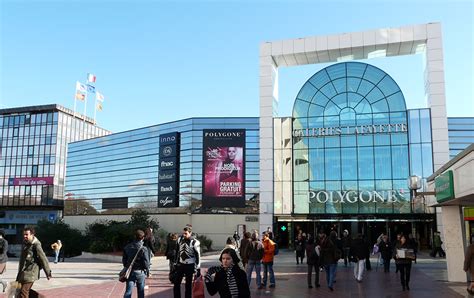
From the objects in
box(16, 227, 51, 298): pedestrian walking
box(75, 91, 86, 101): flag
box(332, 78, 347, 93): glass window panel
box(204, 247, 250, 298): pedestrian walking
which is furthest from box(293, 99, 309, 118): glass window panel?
box(75, 91, 86, 101): flag

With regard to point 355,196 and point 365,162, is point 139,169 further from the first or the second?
point 365,162

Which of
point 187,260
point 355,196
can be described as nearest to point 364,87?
point 355,196

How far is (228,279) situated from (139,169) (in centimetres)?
4740

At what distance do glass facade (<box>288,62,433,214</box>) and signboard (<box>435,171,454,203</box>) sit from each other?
2039cm

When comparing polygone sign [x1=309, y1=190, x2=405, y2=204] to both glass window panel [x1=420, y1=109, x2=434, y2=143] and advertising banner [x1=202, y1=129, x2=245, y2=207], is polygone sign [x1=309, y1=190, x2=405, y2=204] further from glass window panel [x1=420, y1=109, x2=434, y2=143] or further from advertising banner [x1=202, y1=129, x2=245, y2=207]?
advertising banner [x1=202, y1=129, x2=245, y2=207]

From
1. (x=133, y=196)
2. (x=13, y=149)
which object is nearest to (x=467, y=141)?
(x=133, y=196)

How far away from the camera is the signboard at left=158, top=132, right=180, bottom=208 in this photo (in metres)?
46.8

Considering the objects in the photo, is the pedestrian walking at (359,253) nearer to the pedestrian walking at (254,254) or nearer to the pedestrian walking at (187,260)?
the pedestrian walking at (254,254)

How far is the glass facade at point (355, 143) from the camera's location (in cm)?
3375

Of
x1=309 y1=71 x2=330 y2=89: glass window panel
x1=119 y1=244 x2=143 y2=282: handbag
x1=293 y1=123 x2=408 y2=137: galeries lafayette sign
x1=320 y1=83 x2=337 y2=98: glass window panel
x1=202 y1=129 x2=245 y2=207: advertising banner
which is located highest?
x1=309 y1=71 x2=330 y2=89: glass window panel

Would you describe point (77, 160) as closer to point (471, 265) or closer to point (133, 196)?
point (133, 196)

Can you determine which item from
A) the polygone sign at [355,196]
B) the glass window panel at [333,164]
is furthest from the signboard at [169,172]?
the glass window panel at [333,164]

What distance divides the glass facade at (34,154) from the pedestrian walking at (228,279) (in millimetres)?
80690

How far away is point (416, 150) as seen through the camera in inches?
1314
